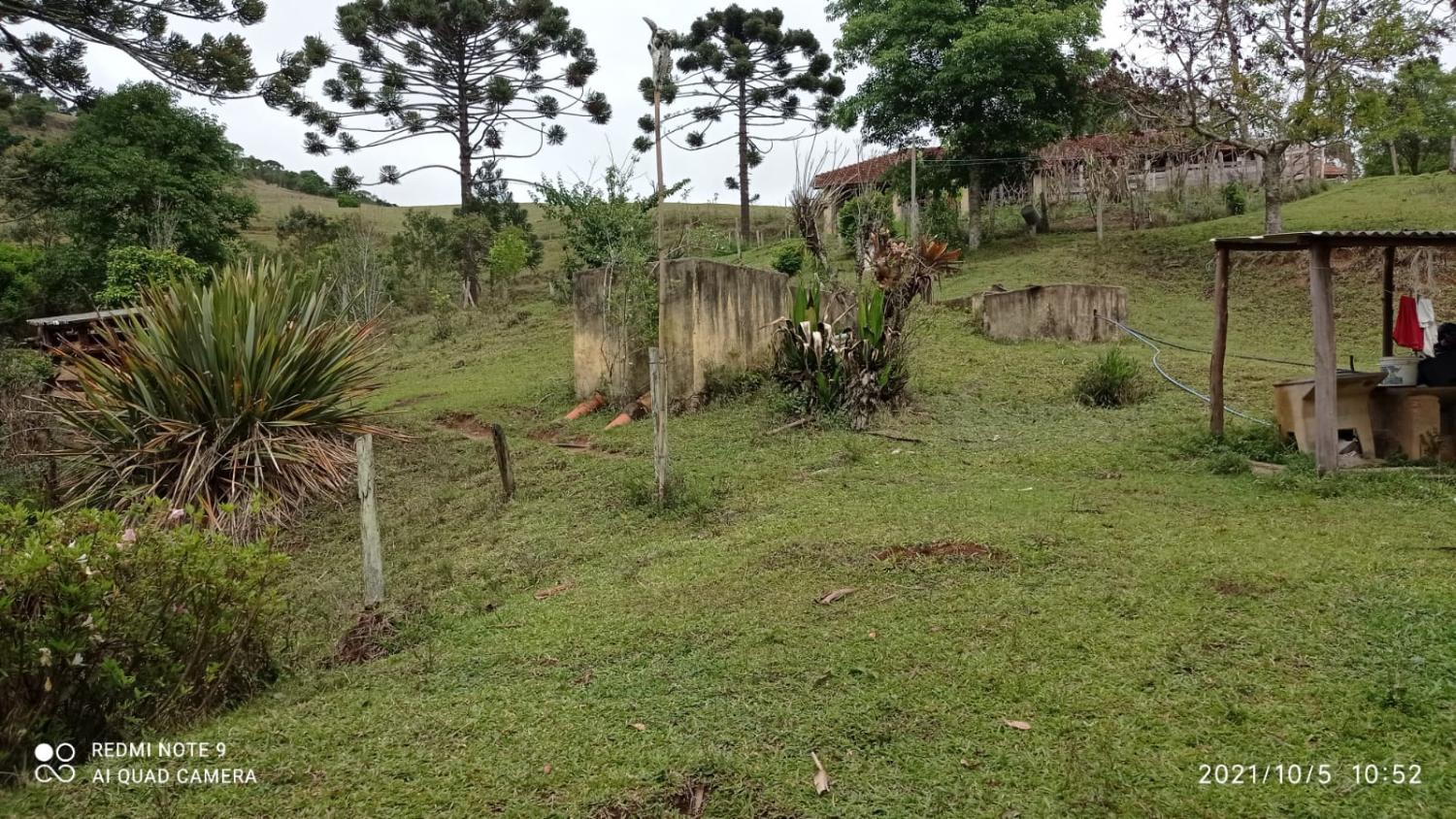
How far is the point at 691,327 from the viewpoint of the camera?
8852 millimetres

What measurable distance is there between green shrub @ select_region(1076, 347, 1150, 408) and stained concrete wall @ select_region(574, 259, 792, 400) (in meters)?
3.10

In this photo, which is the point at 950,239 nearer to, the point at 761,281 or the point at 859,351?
the point at 761,281

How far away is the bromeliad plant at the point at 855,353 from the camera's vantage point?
7.83m

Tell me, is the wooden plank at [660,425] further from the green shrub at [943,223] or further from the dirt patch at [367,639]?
the green shrub at [943,223]

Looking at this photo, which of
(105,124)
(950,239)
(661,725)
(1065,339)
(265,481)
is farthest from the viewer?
(950,239)

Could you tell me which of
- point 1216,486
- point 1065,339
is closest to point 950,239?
point 1065,339

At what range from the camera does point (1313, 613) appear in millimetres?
3354

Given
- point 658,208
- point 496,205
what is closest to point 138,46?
point 658,208

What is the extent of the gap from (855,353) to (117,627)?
19.5 feet

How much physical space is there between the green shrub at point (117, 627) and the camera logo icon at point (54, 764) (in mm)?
41

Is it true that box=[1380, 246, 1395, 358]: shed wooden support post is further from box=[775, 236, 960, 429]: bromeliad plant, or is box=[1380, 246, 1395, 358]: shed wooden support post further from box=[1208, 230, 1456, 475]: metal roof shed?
box=[775, 236, 960, 429]: bromeliad plant

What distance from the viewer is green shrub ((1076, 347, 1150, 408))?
858 centimetres

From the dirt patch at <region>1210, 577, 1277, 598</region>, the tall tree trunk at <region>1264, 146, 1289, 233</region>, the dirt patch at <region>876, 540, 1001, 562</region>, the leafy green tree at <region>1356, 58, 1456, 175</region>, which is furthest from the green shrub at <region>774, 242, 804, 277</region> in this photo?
the dirt patch at <region>1210, 577, 1277, 598</region>

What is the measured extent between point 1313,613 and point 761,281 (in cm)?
681
